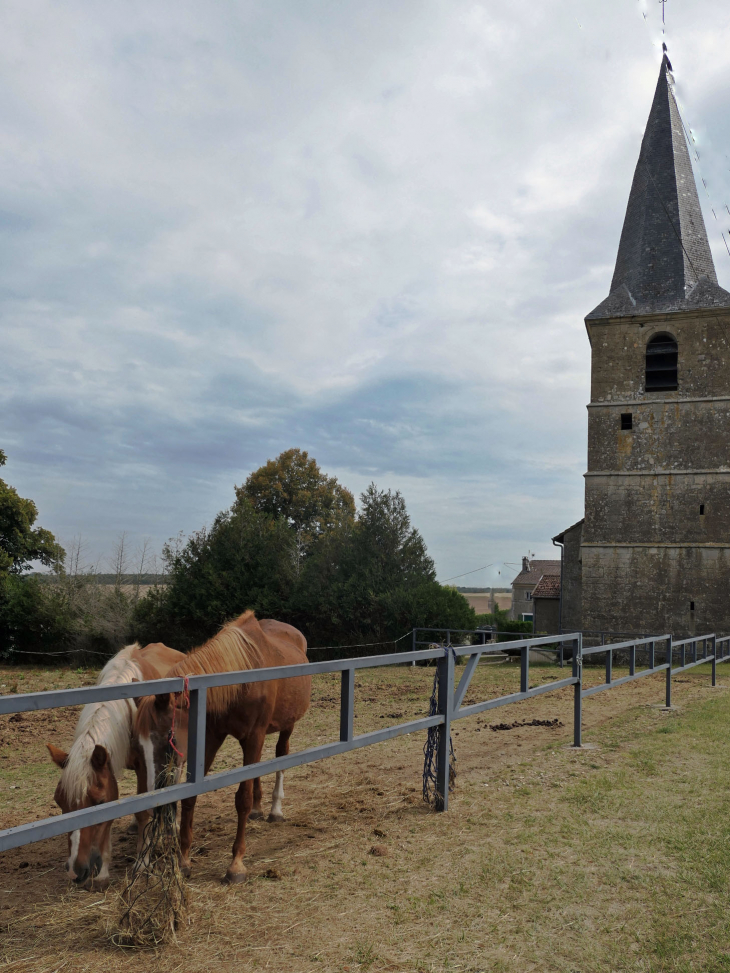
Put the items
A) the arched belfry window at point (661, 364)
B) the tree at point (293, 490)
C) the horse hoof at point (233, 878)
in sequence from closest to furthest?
the horse hoof at point (233, 878) < the arched belfry window at point (661, 364) < the tree at point (293, 490)

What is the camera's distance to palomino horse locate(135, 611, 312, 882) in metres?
3.24

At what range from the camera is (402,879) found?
11.2 ft

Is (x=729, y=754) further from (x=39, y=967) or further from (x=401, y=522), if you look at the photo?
(x=401, y=522)

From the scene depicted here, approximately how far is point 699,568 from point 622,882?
1930cm

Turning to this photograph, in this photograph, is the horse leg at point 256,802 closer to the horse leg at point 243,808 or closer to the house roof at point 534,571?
the horse leg at point 243,808

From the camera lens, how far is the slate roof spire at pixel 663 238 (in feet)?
72.3

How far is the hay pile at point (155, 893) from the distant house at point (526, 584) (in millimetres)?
47179

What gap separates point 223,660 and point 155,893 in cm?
119

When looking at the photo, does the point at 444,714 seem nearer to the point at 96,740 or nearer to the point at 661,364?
the point at 96,740

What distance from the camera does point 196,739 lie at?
9.55ft

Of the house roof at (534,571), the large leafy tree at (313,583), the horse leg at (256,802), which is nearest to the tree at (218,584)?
the large leafy tree at (313,583)

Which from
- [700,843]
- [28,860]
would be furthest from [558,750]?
[28,860]

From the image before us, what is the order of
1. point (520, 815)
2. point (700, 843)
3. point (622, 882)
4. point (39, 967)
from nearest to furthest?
1. point (39, 967)
2. point (622, 882)
3. point (700, 843)
4. point (520, 815)

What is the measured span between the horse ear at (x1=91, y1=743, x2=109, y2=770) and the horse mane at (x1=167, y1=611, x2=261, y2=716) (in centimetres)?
48
